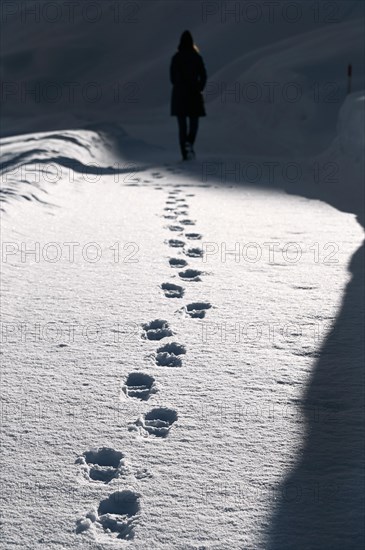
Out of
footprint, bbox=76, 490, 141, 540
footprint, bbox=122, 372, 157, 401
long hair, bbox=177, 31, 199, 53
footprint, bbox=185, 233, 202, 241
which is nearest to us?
footprint, bbox=76, 490, 141, 540

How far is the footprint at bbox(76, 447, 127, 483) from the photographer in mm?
A: 2227

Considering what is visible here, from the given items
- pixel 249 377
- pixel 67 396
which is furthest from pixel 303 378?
Result: pixel 67 396

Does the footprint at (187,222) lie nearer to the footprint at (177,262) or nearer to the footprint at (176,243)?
the footprint at (176,243)

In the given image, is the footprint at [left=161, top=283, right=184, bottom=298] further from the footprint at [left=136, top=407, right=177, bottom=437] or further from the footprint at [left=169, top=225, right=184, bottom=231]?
the footprint at [left=169, top=225, right=184, bottom=231]

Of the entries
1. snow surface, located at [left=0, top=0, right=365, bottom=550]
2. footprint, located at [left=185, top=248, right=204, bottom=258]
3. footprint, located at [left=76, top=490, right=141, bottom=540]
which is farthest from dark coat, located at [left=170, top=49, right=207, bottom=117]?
footprint, located at [left=76, top=490, right=141, bottom=540]

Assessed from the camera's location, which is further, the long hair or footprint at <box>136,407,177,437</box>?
the long hair

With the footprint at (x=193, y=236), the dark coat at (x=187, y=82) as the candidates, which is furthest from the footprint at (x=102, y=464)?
the dark coat at (x=187, y=82)

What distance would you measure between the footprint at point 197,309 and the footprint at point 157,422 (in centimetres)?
102

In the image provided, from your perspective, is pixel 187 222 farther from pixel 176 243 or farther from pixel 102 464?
pixel 102 464

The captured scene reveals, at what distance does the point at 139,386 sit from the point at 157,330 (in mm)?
588

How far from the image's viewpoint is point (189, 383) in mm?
2844

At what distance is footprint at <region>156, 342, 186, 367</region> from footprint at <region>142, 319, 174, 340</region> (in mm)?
120

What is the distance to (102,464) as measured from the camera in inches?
90.5

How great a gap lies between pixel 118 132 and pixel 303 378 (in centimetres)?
1069
